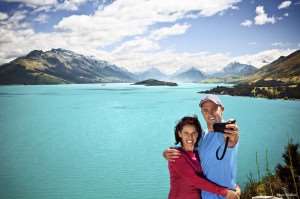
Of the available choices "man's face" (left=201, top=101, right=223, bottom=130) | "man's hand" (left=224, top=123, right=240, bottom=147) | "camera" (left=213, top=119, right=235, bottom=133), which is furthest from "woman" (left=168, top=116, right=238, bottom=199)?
"man's hand" (left=224, top=123, right=240, bottom=147)

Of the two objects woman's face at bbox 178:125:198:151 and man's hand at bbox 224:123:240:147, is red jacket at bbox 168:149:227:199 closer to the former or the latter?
woman's face at bbox 178:125:198:151

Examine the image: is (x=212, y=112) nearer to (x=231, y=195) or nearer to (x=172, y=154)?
(x=172, y=154)

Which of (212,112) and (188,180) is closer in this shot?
(188,180)

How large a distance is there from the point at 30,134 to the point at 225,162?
143 ft

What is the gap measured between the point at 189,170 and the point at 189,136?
33cm

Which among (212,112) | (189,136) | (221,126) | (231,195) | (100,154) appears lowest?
(100,154)

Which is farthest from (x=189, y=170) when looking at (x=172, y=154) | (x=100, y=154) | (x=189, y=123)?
(x=100, y=154)

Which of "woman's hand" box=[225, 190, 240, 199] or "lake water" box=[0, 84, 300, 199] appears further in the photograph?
"lake water" box=[0, 84, 300, 199]

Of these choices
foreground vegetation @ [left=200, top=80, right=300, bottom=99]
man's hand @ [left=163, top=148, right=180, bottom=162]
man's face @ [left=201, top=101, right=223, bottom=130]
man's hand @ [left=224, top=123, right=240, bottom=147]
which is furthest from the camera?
foreground vegetation @ [left=200, top=80, right=300, bottom=99]

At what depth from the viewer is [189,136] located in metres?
2.93

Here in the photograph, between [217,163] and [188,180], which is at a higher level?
[217,163]

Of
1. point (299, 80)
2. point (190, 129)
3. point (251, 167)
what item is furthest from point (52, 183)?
point (299, 80)

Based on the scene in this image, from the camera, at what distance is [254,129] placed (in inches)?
1778

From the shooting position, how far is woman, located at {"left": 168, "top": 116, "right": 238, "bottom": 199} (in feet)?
8.88
